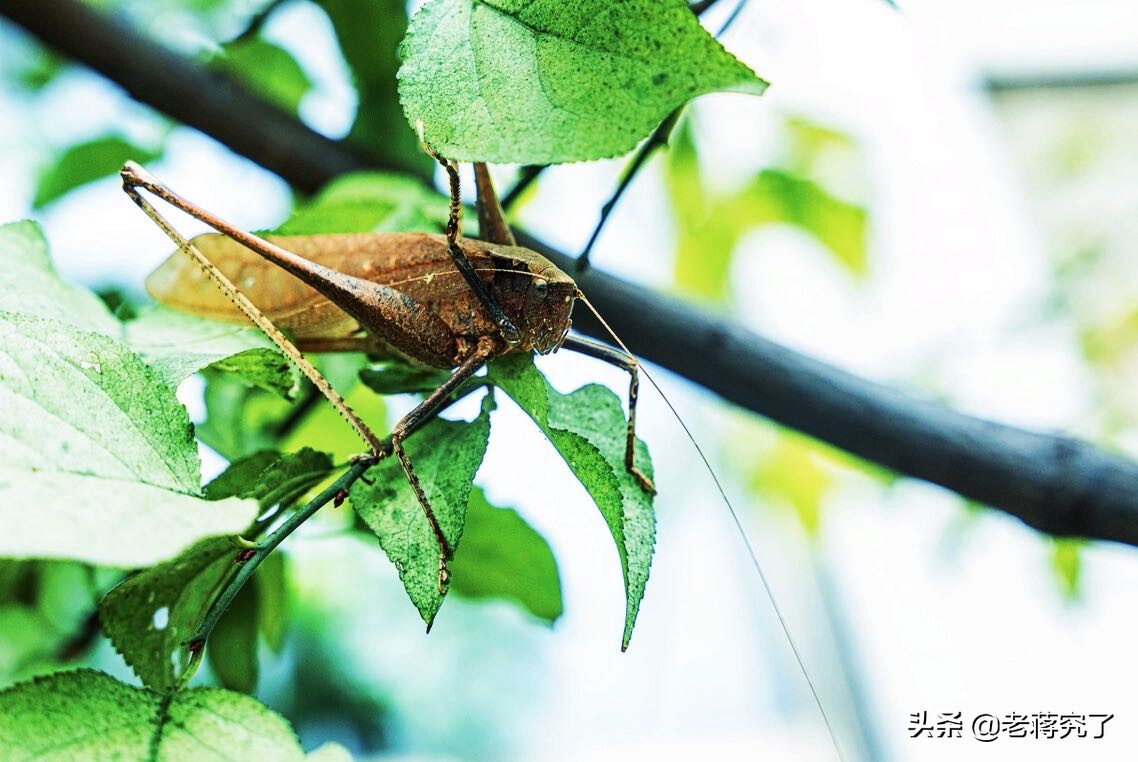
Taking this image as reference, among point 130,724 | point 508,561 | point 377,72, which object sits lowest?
point 130,724

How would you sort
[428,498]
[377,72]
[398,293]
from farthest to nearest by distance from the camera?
[377,72]
[398,293]
[428,498]

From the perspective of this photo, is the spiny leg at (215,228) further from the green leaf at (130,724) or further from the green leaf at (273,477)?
the green leaf at (130,724)

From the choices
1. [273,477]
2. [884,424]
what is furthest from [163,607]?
[884,424]

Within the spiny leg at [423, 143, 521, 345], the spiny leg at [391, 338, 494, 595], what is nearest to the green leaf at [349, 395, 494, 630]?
the spiny leg at [391, 338, 494, 595]

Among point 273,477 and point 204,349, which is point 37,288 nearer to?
point 204,349

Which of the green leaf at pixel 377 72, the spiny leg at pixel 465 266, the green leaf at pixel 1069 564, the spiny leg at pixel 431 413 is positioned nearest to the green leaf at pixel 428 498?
the spiny leg at pixel 431 413

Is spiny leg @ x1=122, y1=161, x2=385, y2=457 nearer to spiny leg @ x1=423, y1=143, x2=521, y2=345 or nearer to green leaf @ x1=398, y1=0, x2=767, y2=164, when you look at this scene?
spiny leg @ x1=423, y1=143, x2=521, y2=345
